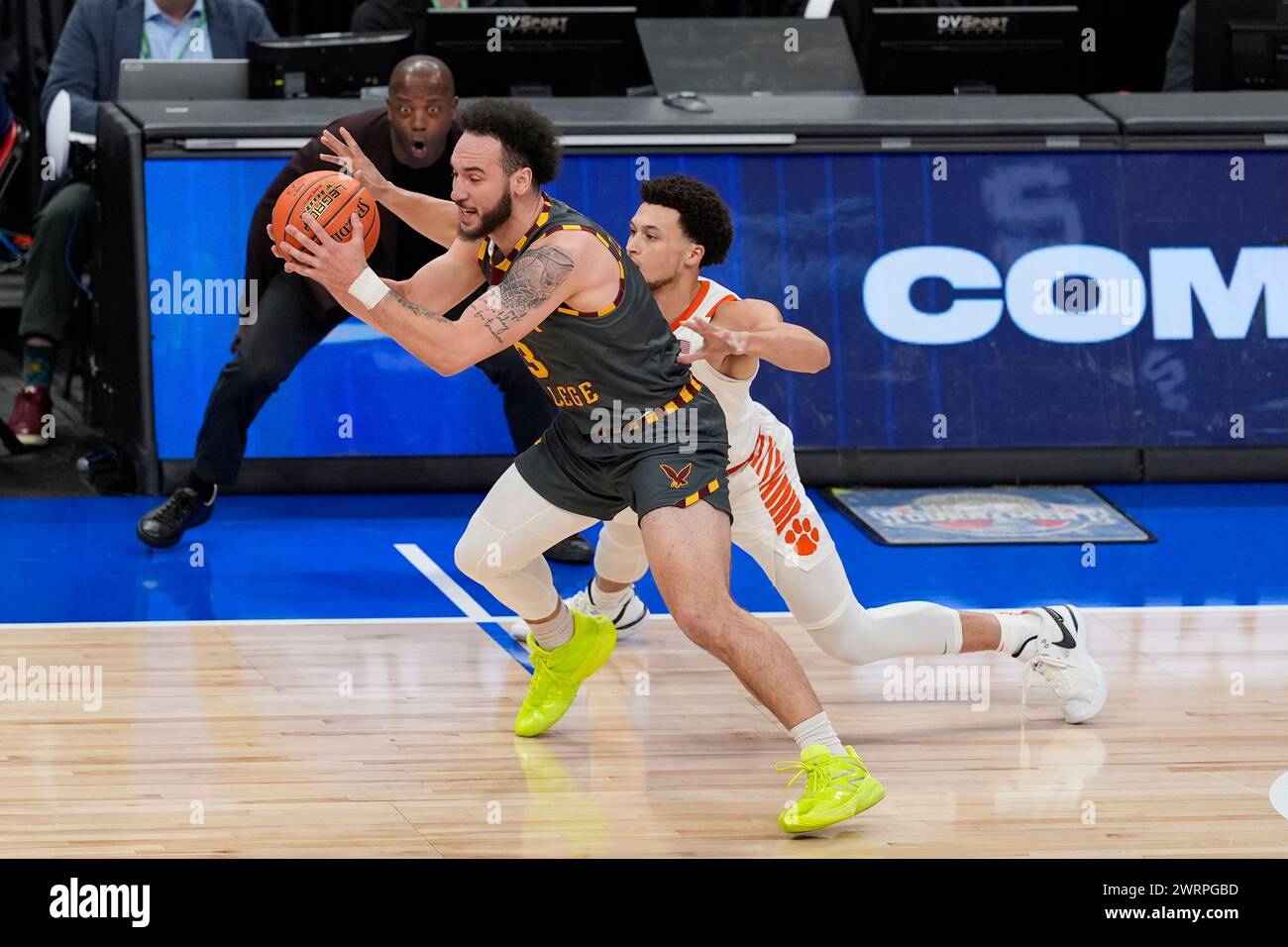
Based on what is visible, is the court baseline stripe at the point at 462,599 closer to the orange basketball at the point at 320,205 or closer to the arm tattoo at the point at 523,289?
the arm tattoo at the point at 523,289

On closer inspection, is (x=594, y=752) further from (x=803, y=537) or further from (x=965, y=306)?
(x=965, y=306)

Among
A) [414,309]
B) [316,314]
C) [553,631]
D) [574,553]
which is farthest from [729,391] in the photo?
[316,314]

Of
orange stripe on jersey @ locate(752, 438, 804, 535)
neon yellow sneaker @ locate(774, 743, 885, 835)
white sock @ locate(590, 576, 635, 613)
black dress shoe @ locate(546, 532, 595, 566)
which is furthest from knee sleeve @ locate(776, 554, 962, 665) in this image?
black dress shoe @ locate(546, 532, 595, 566)

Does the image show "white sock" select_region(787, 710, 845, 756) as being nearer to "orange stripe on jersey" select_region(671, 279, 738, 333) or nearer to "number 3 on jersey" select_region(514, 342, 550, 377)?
"number 3 on jersey" select_region(514, 342, 550, 377)

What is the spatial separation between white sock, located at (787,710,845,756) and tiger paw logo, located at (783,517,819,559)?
0.65 m

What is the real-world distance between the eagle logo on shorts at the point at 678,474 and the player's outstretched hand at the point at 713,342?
0.96 ft

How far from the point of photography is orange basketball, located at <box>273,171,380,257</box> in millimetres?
5090

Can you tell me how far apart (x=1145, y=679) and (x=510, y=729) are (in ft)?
7.02

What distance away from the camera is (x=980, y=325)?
8594 millimetres

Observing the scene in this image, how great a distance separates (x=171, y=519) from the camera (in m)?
7.73

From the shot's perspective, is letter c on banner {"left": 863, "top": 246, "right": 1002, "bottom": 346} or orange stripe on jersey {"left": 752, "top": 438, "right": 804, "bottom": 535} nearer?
orange stripe on jersey {"left": 752, "top": 438, "right": 804, "bottom": 535}

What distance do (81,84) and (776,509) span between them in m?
5.83

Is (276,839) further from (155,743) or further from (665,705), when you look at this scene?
(665,705)
